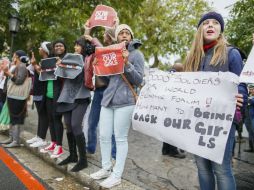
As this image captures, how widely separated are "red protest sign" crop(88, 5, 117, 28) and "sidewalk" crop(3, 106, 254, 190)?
1915 millimetres

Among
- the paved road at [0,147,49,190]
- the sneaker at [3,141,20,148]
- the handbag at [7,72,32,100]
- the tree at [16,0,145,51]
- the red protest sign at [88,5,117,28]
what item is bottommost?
the sneaker at [3,141,20,148]

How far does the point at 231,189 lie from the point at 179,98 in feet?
2.83

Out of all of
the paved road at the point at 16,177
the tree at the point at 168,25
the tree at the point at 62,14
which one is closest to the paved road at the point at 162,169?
the paved road at the point at 16,177

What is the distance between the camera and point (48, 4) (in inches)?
440

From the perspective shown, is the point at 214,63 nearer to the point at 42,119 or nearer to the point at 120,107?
the point at 120,107

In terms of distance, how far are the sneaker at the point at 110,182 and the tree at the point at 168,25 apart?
19567 mm

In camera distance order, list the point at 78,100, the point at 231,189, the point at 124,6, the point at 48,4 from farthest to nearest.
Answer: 1. the point at 124,6
2. the point at 48,4
3. the point at 78,100
4. the point at 231,189

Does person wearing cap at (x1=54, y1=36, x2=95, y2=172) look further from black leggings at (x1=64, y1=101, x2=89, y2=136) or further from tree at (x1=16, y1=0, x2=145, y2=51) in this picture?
tree at (x1=16, y1=0, x2=145, y2=51)

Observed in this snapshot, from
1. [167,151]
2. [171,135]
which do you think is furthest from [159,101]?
[167,151]

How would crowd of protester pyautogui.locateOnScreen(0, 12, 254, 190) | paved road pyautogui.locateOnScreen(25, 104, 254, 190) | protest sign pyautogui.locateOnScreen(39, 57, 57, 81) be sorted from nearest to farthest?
crowd of protester pyautogui.locateOnScreen(0, 12, 254, 190) < paved road pyautogui.locateOnScreen(25, 104, 254, 190) < protest sign pyautogui.locateOnScreen(39, 57, 57, 81)

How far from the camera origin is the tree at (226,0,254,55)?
33.8 ft

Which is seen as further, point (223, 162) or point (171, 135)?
point (171, 135)

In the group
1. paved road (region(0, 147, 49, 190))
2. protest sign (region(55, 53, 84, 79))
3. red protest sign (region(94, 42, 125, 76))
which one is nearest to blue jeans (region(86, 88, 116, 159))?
protest sign (region(55, 53, 84, 79))

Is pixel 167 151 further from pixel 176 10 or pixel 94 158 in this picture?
pixel 176 10
